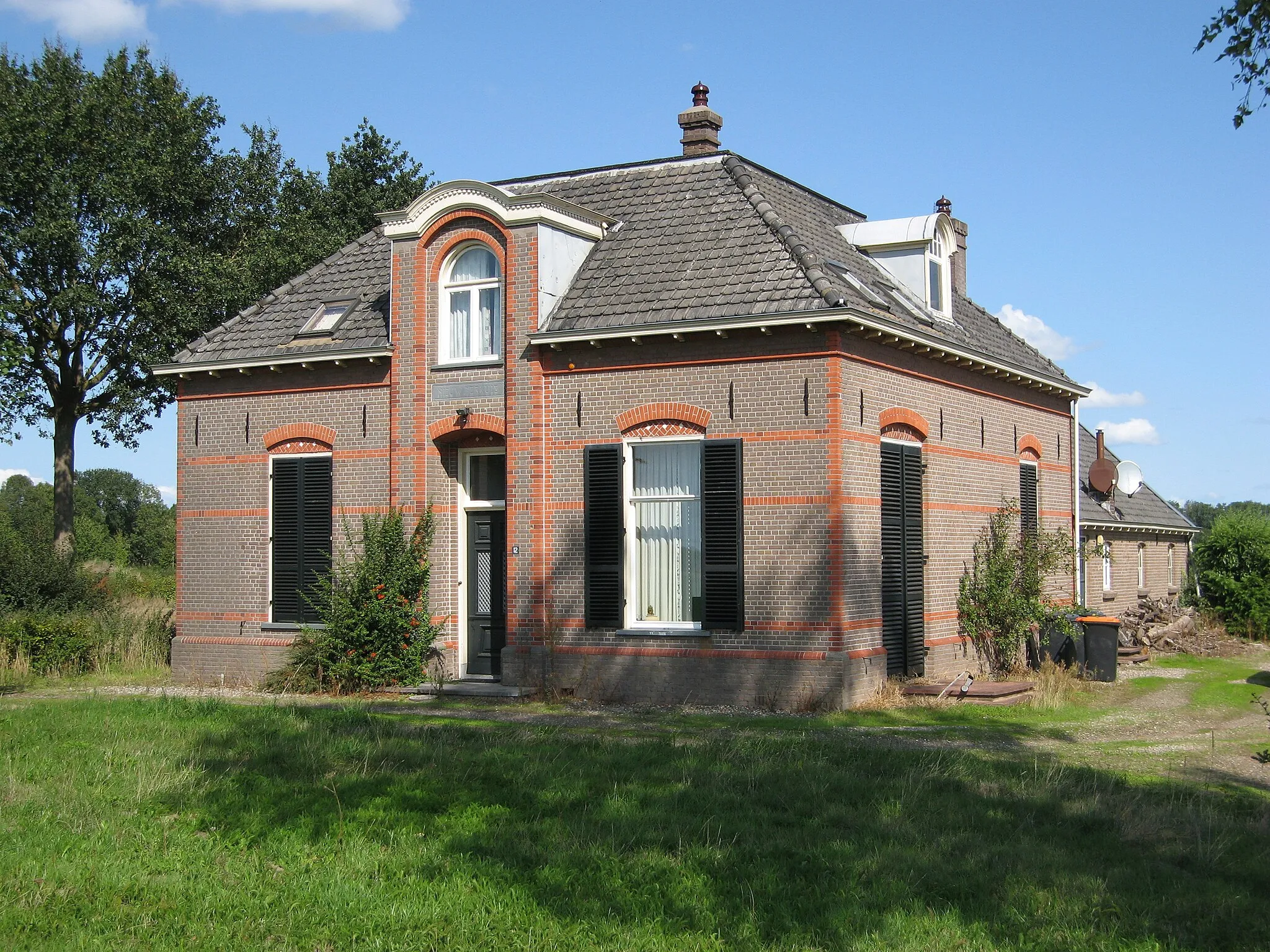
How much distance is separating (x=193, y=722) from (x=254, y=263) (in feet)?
67.7

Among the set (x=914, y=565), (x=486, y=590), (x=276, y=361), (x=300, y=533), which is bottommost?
(x=486, y=590)

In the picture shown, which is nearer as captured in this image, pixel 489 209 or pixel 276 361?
pixel 489 209

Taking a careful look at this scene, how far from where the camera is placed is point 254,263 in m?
31.2

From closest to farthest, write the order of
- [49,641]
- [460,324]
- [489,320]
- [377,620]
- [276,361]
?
[377,620] → [489,320] → [460,324] → [276,361] → [49,641]

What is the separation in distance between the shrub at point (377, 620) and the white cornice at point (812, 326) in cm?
345

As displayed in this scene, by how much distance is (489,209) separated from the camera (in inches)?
683

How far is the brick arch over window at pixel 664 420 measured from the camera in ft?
53.2

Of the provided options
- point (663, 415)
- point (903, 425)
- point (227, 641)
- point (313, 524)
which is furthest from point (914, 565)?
point (227, 641)

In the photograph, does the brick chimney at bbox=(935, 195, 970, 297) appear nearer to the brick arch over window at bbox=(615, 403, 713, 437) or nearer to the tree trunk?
the brick arch over window at bbox=(615, 403, 713, 437)

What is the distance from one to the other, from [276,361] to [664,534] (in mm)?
6601

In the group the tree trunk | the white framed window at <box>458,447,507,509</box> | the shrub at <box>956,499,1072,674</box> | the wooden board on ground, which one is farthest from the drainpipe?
the tree trunk

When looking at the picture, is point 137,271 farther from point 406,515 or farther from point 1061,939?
point 1061,939

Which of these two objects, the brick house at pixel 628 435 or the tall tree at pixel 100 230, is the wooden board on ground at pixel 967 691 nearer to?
the brick house at pixel 628 435

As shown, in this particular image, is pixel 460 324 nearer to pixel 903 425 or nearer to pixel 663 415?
pixel 663 415
